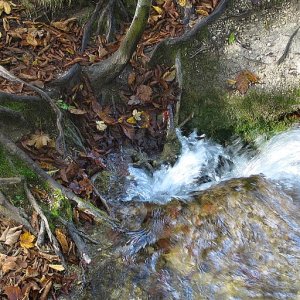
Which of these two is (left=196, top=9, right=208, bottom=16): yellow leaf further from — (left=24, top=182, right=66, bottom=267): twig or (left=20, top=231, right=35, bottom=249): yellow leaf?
(left=20, top=231, right=35, bottom=249): yellow leaf

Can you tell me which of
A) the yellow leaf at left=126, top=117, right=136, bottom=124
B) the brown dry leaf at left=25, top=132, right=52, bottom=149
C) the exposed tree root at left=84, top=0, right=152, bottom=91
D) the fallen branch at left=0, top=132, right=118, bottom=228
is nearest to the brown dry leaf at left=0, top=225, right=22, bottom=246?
the fallen branch at left=0, top=132, right=118, bottom=228

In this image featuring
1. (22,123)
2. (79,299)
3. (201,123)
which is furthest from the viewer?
(201,123)

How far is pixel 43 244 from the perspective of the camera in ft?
13.2

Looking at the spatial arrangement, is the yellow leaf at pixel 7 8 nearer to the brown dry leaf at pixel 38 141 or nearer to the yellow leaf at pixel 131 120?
the brown dry leaf at pixel 38 141

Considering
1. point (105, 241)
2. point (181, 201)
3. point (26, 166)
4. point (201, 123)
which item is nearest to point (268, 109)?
point (201, 123)

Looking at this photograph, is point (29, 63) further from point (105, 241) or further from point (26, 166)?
point (105, 241)

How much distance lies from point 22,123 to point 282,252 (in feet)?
9.44

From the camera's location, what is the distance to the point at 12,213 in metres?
4.07

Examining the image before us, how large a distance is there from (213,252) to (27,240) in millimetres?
1736

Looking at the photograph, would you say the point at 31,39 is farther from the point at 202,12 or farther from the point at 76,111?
the point at 202,12

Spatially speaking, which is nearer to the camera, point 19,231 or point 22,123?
point 19,231

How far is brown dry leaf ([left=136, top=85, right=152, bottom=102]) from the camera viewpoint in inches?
220

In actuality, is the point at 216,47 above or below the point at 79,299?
above

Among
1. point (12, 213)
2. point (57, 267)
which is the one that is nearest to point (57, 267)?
point (57, 267)
